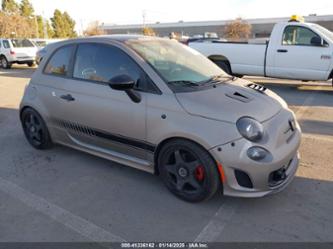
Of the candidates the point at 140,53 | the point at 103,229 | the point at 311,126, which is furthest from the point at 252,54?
the point at 103,229

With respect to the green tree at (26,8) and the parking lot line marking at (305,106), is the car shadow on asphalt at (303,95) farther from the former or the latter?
the green tree at (26,8)

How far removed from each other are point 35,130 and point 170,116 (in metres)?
2.59

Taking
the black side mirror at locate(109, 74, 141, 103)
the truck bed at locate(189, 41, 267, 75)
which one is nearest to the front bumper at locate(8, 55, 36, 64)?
the truck bed at locate(189, 41, 267, 75)

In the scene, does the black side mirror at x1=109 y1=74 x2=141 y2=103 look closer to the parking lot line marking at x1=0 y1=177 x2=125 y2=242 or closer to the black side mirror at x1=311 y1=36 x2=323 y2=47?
the parking lot line marking at x1=0 y1=177 x2=125 y2=242

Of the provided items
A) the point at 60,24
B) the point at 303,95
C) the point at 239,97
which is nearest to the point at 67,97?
the point at 239,97

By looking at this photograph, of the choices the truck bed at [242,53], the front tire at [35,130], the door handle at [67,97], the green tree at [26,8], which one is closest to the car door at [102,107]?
the door handle at [67,97]

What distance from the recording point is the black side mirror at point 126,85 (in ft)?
10.9

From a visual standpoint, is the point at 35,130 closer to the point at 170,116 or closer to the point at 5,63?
the point at 170,116

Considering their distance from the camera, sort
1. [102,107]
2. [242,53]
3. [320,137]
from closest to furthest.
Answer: [102,107] < [320,137] < [242,53]

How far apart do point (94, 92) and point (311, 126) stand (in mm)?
3882

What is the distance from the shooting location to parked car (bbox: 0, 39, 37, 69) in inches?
676

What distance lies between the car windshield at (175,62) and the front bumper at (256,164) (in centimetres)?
93

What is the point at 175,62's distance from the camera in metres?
3.76

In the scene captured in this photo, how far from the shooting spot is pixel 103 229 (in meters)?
2.94
